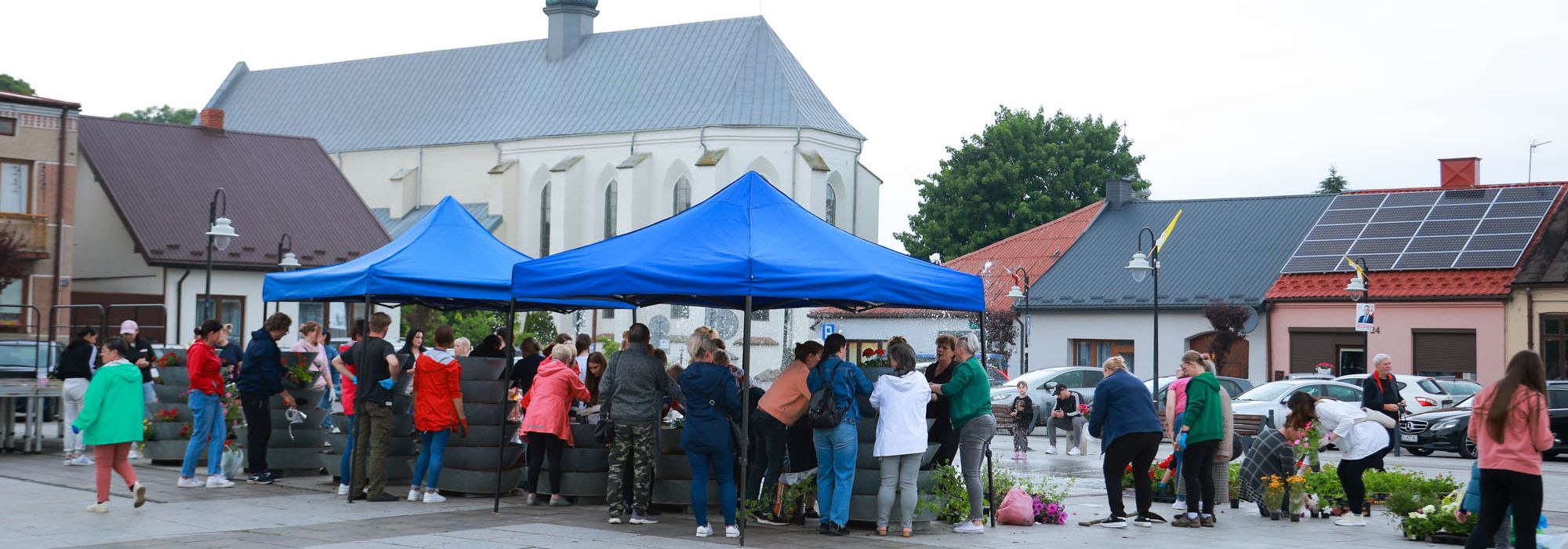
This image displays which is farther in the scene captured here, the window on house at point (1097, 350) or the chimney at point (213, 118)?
the chimney at point (213, 118)

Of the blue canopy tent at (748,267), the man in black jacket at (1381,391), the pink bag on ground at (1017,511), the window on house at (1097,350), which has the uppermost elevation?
the blue canopy tent at (748,267)

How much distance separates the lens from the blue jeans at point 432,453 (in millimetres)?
13977

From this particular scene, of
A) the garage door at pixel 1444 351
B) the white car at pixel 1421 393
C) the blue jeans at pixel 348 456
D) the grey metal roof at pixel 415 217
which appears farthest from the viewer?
the grey metal roof at pixel 415 217

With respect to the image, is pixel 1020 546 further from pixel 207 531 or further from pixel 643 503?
pixel 207 531

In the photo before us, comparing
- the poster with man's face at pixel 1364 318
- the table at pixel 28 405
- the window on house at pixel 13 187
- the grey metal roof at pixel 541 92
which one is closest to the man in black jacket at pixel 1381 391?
the poster with man's face at pixel 1364 318

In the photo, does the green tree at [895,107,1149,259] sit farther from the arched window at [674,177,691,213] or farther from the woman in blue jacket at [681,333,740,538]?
the woman in blue jacket at [681,333,740,538]

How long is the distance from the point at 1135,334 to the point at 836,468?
33.8 metres

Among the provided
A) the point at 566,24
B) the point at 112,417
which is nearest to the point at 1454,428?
the point at 112,417

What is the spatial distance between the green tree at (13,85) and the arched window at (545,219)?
20086 mm

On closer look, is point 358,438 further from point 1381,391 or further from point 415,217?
point 415,217

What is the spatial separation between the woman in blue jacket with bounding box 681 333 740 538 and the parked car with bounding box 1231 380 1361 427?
16.3 metres

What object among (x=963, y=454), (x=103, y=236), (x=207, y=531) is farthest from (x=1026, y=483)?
(x=103, y=236)

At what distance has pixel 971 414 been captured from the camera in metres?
12.3

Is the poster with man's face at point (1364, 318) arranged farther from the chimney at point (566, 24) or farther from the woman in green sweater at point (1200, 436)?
the chimney at point (566, 24)
